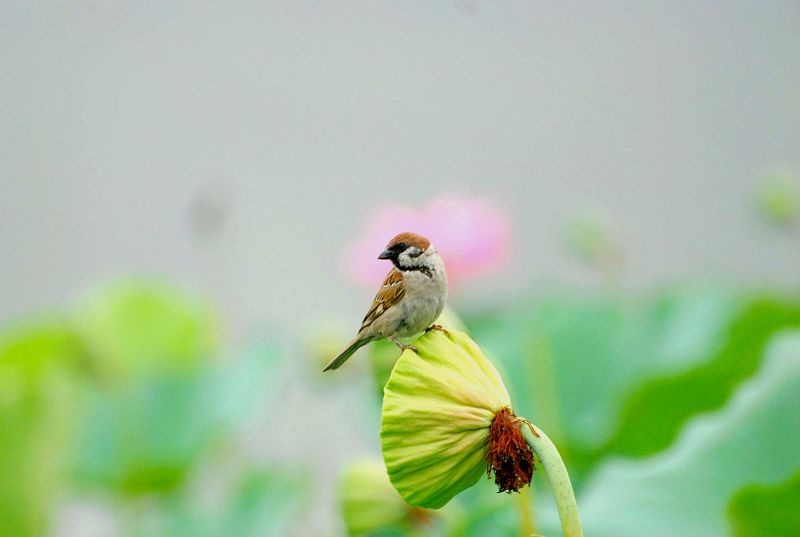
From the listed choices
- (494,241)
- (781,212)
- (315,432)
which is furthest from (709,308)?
(315,432)

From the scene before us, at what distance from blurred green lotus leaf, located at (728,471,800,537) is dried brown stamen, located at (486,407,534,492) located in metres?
0.21

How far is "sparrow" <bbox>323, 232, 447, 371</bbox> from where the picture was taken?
0.48 meters

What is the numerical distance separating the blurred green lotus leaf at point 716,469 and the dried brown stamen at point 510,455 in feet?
0.93

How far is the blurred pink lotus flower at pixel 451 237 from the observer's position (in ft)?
3.82

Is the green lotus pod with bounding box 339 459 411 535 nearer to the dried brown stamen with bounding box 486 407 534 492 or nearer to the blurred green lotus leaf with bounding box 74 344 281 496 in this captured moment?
the dried brown stamen with bounding box 486 407 534 492

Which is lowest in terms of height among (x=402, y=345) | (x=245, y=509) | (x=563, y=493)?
(x=563, y=493)

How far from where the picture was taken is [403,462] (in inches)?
18.2

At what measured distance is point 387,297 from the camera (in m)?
0.52

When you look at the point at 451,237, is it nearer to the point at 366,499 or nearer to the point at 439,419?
the point at 366,499

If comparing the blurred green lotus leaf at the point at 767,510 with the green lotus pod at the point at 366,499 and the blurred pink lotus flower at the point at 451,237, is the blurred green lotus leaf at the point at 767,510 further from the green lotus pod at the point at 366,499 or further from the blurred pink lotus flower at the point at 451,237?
the blurred pink lotus flower at the point at 451,237

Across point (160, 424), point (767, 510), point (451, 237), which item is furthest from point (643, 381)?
point (160, 424)

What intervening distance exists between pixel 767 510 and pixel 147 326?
42.5 inches

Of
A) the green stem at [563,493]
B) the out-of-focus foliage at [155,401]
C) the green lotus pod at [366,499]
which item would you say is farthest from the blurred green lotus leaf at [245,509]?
the green stem at [563,493]

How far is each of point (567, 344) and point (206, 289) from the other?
2.04 feet
